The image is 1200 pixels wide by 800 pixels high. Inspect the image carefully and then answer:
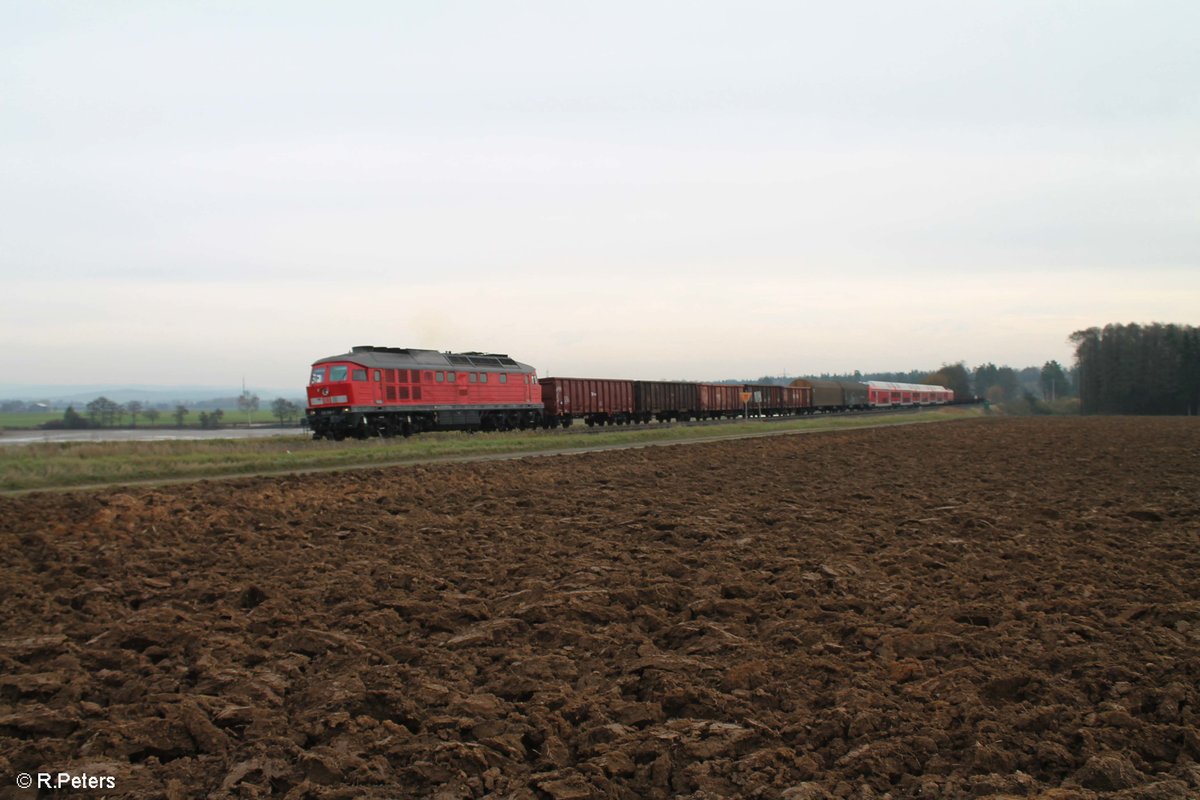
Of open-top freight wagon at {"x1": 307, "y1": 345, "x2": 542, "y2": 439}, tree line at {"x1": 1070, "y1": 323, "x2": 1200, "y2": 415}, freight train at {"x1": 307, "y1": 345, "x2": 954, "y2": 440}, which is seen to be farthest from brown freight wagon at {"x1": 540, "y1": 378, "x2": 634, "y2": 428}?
tree line at {"x1": 1070, "y1": 323, "x2": 1200, "y2": 415}

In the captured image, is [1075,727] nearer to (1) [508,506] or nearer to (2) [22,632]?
(2) [22,632]

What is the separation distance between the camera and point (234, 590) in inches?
382

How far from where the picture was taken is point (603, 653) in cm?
746

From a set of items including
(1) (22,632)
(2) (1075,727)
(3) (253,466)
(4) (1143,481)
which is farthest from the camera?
(3) (253,466)

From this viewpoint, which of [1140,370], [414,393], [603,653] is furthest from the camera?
[1140,370]

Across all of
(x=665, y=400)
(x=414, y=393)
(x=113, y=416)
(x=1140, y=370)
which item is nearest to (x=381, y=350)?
(x=414, y=393)

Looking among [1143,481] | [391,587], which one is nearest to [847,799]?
[391,587]

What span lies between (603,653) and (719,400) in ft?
204

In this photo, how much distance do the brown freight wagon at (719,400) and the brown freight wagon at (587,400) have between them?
438 inches

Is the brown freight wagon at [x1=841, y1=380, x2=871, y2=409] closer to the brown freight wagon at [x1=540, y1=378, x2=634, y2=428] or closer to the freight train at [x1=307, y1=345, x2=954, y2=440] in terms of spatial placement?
the freight train at [x1=307, y1=345, x2=954, y2=440]

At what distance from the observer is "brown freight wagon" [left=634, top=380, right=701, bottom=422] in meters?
56.7

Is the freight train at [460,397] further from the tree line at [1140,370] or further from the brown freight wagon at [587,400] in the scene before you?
the tree line at [1140,370]

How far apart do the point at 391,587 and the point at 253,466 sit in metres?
17.1

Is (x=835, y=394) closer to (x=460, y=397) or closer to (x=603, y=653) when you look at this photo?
(x=460, y=397)
